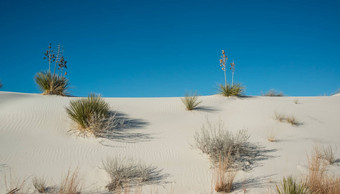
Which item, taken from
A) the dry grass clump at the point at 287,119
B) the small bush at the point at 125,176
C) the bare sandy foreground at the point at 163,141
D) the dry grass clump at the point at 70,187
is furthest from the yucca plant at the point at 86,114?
the dry grass clump at the point at 287,119

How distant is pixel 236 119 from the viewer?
8.53m

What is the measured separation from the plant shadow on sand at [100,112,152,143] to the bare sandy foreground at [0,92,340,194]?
32mm

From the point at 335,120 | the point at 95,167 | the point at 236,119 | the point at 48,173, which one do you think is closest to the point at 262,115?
the point at 236,119

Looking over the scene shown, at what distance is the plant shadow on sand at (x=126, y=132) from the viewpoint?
646cm

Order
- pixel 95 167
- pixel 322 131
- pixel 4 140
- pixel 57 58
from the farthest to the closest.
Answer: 1. pixel 57 58
2. pixel 322 131
3. pixel 4 140
4. pixel 95 167

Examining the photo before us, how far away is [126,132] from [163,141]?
125 cm

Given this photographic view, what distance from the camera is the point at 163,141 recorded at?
6605mm

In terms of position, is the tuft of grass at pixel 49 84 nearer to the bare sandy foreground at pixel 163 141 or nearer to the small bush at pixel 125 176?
the bare sandy foreground at pixel 163 141

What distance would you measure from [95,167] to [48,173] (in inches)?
35.6

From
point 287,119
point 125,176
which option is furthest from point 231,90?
point 125,176

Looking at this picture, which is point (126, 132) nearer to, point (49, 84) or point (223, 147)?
point (223, 147)

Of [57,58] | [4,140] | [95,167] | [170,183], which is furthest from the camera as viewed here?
[57,58]

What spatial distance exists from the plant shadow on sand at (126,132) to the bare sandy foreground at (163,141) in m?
0.03

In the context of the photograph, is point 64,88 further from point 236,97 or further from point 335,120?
point 335,120
